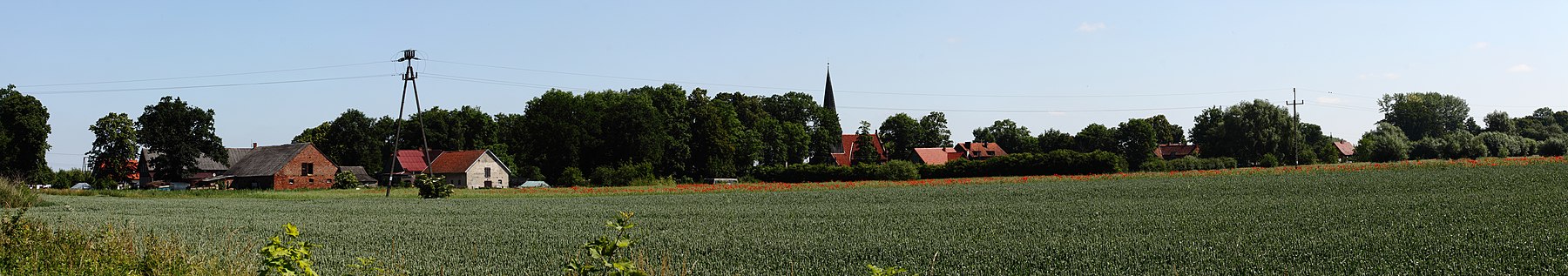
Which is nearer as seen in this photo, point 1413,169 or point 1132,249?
point 1132,249

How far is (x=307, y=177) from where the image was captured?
253 ft

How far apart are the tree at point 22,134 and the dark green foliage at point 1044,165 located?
5416 centimetres

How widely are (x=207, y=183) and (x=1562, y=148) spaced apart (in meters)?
96.4

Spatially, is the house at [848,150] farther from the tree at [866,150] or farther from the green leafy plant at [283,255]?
the green leafy plant at [283,255]

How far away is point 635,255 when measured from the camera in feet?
44.5

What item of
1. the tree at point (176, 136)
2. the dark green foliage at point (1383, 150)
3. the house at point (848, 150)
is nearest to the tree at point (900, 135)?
the house at point (848, 150)

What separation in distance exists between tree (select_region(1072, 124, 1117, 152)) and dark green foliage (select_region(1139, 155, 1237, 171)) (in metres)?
51.6

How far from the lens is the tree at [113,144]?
68875 millimetres

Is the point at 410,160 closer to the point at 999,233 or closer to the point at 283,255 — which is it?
the point at 999,233

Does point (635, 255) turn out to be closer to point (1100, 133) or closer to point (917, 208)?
point (917, 208)

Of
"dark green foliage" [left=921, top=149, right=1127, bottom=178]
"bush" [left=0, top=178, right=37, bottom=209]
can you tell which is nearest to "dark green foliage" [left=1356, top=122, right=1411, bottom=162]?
"dark green foliage" [left=921, top=149, right=1127, bottom=178]

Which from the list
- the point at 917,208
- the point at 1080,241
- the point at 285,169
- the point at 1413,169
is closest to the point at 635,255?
the point at 1080,241

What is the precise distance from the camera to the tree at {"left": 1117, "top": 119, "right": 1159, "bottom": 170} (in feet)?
363

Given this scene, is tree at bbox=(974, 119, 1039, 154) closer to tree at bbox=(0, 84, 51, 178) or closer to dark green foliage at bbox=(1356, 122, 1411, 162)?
dark green foliage at bbox=(1356, 122, 1411, 162)
